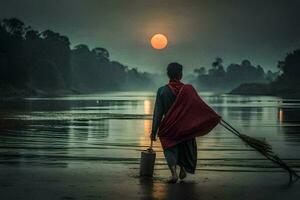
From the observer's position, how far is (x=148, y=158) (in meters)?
10.3

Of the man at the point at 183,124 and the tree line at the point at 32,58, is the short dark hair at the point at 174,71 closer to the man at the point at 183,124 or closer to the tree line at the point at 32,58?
the man at the point at 183,124

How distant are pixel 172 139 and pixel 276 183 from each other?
1823 millimetres

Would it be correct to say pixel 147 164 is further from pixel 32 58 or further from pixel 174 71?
pixel 32 58

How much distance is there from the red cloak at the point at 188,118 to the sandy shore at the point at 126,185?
0.76 metres

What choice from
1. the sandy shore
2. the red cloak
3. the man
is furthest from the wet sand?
the red cloak

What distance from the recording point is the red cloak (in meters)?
10.1

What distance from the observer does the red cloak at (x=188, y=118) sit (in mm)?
10102

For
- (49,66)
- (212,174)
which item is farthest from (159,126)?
(49,66)

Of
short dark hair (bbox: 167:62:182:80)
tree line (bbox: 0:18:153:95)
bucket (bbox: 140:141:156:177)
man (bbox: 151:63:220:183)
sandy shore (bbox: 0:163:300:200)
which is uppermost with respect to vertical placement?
tree line (bbox: 0:18:153:95)

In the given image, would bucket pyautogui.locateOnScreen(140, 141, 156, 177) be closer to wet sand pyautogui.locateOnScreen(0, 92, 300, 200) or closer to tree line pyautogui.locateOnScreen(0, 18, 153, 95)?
wet sand pyautogui.locateOnScreen(0, 92, 300, 200)

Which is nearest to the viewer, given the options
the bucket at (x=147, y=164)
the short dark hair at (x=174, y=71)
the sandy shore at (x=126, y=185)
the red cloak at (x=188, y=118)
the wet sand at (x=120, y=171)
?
the sandy shore at (x=126, y=185)

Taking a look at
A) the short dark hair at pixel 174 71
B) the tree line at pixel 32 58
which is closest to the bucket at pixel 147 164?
the short dark hair at pixel 174 71

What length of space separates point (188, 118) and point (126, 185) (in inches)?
62.8

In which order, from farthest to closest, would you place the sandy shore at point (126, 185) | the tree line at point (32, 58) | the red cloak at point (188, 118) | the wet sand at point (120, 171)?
the tree line at point (32, 58), the red cloak at point (188, 118), the wet sand at point (120, 171), the sandy shore at point (126, 185)
